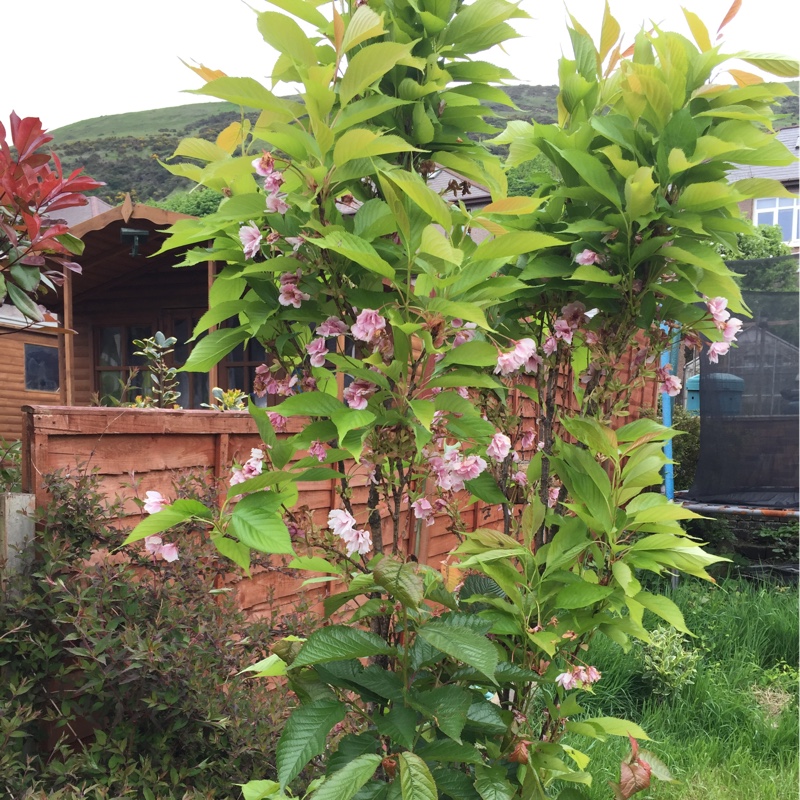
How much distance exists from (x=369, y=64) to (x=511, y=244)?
1.14 feet

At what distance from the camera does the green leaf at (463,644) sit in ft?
3.57

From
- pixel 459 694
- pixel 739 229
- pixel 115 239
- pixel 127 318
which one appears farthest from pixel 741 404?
pixel 127 318

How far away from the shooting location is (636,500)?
137 cm

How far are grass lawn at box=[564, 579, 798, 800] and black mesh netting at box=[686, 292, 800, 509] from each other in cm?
97

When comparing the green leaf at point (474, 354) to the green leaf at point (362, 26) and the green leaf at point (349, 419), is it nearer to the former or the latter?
the green leaf at point (349, 419)

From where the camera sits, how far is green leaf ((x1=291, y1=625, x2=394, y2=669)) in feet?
3.76

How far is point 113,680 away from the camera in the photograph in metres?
1.89

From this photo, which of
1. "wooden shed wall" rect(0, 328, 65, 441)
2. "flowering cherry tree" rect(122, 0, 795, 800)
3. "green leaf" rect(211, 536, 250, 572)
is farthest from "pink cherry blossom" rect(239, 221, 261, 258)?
"wooden shed wall" rect(0, 328, 65, 441)

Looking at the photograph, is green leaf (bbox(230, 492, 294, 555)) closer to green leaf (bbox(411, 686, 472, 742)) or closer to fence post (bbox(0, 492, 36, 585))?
green leaf (bbox(411, 686, 472, 742))

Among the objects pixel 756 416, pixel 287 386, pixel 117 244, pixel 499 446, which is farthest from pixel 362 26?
pixel 117 244

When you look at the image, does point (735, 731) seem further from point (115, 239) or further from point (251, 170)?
point (115, 239)

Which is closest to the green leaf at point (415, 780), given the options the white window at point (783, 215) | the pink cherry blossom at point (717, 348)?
the pink cherry blossom at point (717, 348)

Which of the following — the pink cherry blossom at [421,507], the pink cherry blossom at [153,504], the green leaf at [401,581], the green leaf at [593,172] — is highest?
the green leaf at [593,172]

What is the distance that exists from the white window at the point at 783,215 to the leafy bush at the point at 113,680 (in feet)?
104
